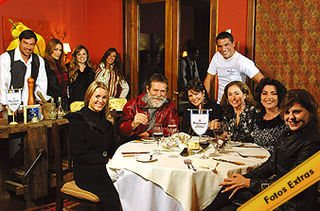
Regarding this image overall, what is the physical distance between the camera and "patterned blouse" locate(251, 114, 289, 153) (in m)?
2.76

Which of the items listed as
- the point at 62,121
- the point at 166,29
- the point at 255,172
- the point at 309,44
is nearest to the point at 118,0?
the point at 166,29

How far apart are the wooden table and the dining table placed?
1371 mm

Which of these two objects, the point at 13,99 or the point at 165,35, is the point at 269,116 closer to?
the point at 13,99

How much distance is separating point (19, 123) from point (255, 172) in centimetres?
226

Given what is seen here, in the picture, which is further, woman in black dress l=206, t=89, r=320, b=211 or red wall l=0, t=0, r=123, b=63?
red wall l=0, t=0, r=123, b=63

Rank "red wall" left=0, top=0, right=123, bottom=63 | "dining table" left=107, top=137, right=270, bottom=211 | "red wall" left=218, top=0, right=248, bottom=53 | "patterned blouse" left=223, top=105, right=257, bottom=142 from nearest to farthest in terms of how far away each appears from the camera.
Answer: "dining table" left=107, top=137, right=270, bottom=211 → "patterned blouse" left=223, top=105, right=257, bottom=142 → "red wall" left=218, top=0, right=248, bottom=53 → "red wall" left=0, top=0, right=123, bottom=63

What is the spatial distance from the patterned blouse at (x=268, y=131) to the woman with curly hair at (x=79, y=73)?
2708 millimetres

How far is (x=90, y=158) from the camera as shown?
2646mm

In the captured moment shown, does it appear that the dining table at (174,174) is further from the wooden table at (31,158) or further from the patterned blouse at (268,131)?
the wooden table at (31,158)

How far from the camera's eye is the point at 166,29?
510 centimetres

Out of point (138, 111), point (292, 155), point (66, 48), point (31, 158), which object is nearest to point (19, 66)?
point (31, 158)

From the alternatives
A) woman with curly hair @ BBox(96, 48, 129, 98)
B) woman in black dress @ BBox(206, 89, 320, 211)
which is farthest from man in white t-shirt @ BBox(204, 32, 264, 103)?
woman in black dress @ BBox(206, 89, 320, 211)

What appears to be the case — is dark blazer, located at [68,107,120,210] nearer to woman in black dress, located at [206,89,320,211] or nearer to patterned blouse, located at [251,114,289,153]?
woman in black dress, located at [206,89,320,211]

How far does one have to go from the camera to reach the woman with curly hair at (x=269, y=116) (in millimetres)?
2780
